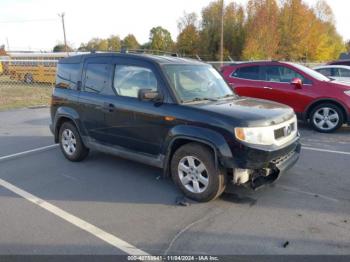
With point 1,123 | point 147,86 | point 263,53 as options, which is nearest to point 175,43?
point 263,53

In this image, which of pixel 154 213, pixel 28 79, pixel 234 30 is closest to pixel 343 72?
pixel 154 213

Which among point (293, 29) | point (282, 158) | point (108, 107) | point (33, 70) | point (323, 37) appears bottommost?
point (282, 158)

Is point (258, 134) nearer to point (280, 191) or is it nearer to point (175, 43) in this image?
point (280, 191)

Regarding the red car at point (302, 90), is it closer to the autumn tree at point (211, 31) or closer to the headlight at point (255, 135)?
the headlight at point (255, 135)

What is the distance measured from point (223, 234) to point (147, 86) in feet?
7.54

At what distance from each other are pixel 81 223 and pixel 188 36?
60.4 meters

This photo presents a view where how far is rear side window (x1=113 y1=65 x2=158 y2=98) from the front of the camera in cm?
472

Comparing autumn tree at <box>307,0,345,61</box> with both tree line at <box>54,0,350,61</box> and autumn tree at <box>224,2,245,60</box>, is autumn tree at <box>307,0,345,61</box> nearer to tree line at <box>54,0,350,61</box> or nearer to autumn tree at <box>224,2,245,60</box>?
tree line at <box>54,0,350,61</box>

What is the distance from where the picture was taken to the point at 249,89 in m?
9.17

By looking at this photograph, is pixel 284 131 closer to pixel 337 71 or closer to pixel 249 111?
pixel 249 111

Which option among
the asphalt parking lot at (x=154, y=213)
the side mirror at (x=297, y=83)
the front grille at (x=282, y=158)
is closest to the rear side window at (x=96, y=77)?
the asphalt parking lot at (x=154, y=213)

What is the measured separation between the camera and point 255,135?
3965 millimetres

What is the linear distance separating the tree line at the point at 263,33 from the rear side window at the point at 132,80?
21044 mm

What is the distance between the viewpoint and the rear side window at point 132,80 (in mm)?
4723
